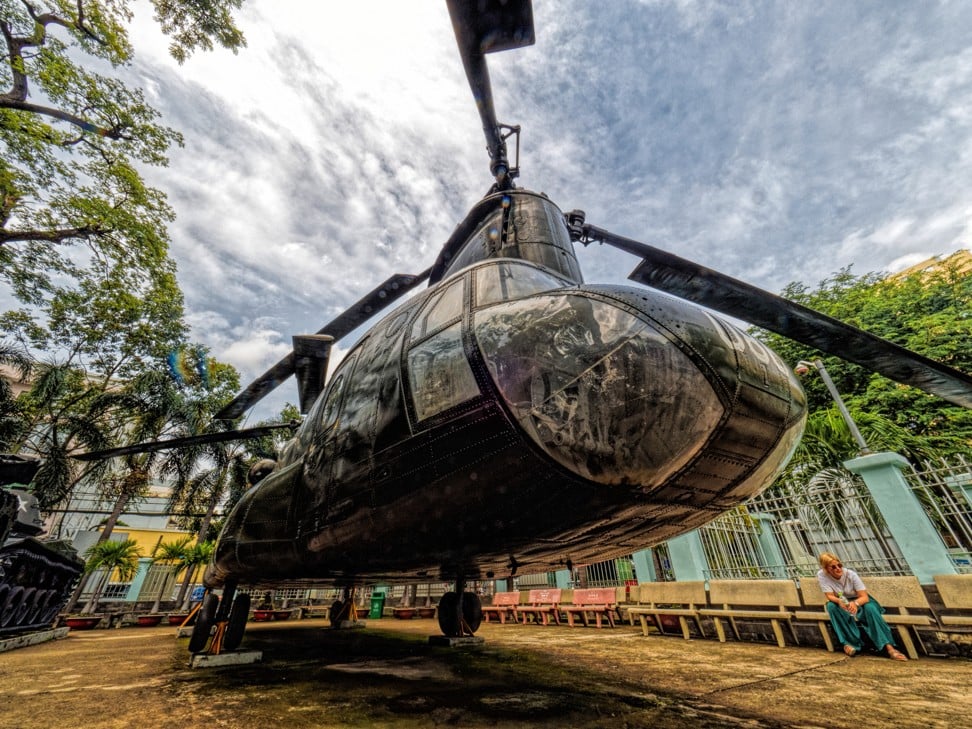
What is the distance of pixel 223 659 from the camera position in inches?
174

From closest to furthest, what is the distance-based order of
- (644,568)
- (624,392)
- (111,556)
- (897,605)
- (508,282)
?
(624,392)
(508,282)
(897,605)
(644,568)
(111,556)

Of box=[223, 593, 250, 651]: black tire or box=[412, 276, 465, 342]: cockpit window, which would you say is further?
box=[223, 593, 250, 651]: black tire

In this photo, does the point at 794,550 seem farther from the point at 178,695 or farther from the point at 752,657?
the point at 178,695

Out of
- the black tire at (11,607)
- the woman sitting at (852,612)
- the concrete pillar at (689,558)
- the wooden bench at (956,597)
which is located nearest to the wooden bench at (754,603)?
the woman sitting at (852,612)

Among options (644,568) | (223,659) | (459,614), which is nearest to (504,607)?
(644,568)

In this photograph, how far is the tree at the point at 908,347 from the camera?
1167cm

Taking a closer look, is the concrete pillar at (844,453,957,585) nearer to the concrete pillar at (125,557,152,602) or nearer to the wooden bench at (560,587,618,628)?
the wooden bench at (560,587,618,628)

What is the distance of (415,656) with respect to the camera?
4.88m

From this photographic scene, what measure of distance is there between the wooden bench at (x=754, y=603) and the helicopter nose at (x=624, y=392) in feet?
21.8

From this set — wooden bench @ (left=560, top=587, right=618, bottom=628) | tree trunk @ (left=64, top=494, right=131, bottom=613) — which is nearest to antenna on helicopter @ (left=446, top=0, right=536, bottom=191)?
wooden bench @ (left=560, top=587, right=618, bottom=628)

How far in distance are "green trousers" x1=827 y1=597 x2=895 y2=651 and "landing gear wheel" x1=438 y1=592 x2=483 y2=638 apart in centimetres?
475

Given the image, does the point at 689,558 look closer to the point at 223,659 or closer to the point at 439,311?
the point at 223,659

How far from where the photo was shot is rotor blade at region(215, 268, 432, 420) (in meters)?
6.11

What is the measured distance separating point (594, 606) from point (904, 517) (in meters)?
6.54
